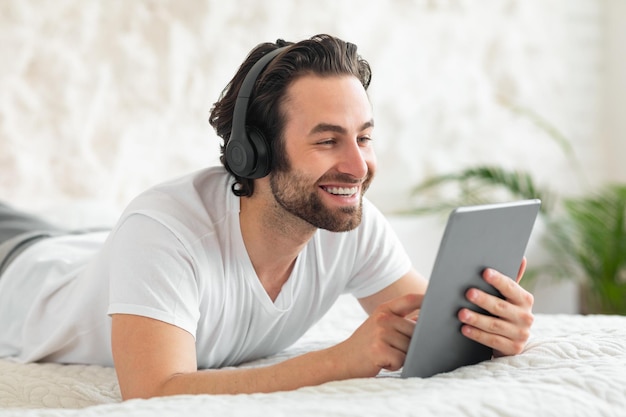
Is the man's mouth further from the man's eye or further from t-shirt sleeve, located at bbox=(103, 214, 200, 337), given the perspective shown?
t-shirt sleeve, located at bbox=(103, 214, 200, 337)

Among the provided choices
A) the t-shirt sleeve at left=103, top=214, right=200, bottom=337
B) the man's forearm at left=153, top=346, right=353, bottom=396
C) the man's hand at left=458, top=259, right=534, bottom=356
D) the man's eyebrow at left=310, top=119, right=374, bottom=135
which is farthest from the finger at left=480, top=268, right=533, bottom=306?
the t-shirt sleeve at left=103, top=214, right=200, bottom=337

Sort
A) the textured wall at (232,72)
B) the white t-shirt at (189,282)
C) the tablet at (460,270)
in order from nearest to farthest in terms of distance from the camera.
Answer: the tablet at (460,270), the white t-shirt at (189,282), the textured wall at (232,72)

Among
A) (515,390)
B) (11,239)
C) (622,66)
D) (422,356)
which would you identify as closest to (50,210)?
(11,239)

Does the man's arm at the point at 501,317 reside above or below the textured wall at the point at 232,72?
below

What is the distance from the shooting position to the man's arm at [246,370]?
117 centimetres

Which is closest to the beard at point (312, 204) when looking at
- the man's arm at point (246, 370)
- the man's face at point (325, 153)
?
the man's face at point (325, 153)

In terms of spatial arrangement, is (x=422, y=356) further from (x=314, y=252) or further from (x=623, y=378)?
(x=314, y=252)

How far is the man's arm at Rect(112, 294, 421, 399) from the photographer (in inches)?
46.1

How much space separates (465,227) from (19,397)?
2.56 ft

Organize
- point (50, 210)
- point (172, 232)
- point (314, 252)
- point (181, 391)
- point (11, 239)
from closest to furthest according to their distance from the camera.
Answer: point (181, 391) → point (172, 232) → point (314, 252) → point (11, 239) → point (50, 210)

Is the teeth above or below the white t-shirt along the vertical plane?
above

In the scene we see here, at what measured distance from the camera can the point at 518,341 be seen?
1.24 meters

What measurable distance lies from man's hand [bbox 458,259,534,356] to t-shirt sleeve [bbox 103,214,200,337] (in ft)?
1.39

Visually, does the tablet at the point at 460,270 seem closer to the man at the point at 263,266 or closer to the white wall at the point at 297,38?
the man at the point at 263,266
